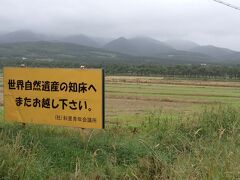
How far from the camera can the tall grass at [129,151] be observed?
561 cm

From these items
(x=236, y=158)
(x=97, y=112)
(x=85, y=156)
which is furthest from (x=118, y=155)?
(x=236, y=158)

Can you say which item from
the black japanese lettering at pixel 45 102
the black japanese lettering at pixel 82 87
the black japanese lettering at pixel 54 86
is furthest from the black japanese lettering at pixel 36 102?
the black japanese lettering at pixel 82 87

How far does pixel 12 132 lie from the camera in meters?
8.91

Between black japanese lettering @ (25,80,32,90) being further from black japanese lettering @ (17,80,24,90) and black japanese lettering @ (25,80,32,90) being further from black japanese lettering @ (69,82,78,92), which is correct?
black japanese lettering @ (69,82,78,92)

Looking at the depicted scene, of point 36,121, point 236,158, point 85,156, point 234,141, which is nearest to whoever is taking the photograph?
point 236,158

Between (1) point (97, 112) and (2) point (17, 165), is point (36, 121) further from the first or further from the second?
(2) point (17, 165)

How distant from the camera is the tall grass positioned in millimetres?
5605

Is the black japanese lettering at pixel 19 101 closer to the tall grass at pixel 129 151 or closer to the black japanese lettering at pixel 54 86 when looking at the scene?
the tall grass at pixel 129 151

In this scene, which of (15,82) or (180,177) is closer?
(180,177)

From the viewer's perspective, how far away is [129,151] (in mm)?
8234

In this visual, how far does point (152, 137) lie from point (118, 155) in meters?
1.53

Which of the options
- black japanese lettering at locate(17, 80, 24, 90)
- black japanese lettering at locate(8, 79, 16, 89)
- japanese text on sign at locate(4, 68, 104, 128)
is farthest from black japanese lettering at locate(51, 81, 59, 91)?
black japanese lettering at locate(8, 79, 16, 89)

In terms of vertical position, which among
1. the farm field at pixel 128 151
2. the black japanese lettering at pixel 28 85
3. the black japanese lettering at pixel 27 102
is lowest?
the farm field at pixel 128 151

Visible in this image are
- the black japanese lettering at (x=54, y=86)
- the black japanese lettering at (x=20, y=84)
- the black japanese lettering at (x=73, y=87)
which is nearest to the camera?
the black japanese lettering at (x=73, y=87)
